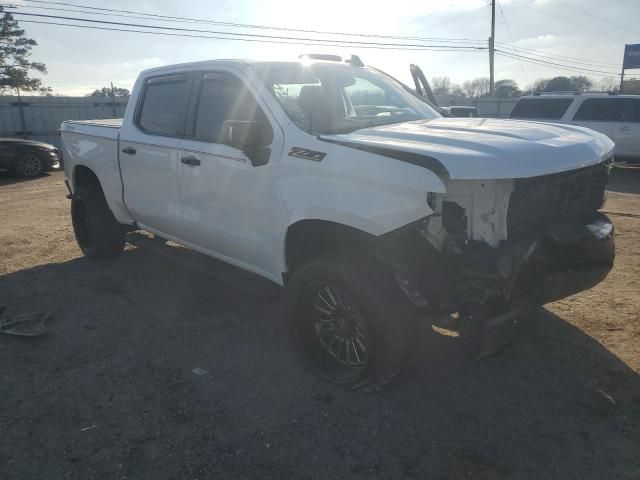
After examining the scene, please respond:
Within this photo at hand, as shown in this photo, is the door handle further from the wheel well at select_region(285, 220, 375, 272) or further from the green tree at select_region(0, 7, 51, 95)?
the green tree at select_region(0, 7, 51, 95)

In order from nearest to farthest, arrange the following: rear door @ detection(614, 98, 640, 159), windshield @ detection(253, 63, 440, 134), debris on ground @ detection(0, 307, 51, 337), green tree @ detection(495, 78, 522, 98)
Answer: windshield @ detection(253, 63, 440, 134) < debris on ground @ detection(0, 307, 51, 337) < rear door @ detection(614, 98, 640, 159) < green tree @ detection(495, 78, 522, 98)

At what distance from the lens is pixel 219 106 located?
13.0ft

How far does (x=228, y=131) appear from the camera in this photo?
3236mm

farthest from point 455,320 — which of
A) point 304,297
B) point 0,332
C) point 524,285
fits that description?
point 0,332

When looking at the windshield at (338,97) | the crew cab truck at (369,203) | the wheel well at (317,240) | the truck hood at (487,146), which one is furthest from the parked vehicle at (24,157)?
the truck hood at (487,146)

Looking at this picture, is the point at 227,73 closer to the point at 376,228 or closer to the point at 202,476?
the point at 376,228

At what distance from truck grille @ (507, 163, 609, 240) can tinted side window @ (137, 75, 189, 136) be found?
2731 mm

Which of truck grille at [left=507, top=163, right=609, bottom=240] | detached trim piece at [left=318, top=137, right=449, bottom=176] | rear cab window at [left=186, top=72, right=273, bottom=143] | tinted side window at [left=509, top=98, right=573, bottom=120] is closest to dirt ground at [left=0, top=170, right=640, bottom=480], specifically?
truck grille at [left=507, top=163, right=609, bottom=240]

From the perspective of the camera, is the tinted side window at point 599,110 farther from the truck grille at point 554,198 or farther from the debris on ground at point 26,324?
the debris on ground at point 26,324

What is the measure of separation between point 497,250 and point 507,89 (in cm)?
4209

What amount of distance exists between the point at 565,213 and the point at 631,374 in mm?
1154

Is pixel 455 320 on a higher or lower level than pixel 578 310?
higher

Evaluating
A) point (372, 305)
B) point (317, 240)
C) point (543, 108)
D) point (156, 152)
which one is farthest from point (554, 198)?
point (543, 108)

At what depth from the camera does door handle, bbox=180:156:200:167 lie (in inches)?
156
